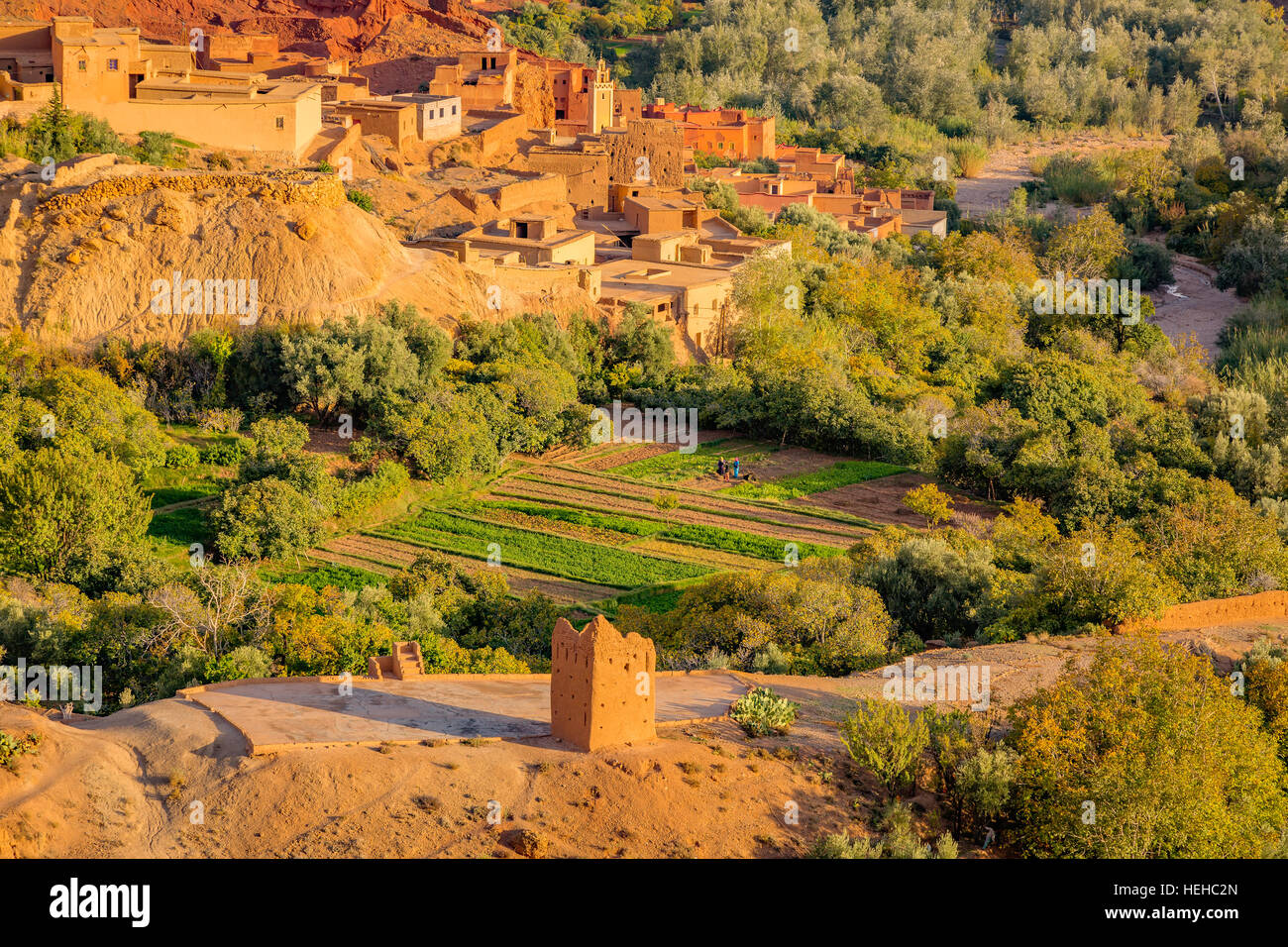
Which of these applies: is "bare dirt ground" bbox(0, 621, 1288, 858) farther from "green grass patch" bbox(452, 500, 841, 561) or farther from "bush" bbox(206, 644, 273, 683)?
"green grass patch" bbox(452, 500, 841, 561)

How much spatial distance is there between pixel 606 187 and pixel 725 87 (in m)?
34.2

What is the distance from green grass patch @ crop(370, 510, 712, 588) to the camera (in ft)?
90.2

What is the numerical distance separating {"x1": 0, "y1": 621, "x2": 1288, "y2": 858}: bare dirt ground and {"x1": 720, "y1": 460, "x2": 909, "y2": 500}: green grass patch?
1474cm

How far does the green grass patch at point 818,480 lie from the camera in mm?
31812

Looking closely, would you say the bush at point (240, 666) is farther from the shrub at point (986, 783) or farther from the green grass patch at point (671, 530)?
the green grass patch at point (671, 530)

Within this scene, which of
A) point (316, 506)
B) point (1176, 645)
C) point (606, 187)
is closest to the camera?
point (1176, 645)

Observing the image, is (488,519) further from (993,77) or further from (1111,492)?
(993,77)

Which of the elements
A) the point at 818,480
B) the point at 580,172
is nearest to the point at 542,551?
the point at 818,480

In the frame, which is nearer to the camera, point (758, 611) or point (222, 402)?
point (758, 611)

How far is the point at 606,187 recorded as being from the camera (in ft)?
158

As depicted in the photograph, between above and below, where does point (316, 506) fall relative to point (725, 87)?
below

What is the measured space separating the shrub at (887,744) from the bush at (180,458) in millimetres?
15903

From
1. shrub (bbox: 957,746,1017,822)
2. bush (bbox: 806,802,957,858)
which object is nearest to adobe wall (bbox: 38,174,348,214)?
shrub (bbox: 957,746,1017,822)

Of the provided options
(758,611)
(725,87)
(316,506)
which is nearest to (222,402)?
(316,506)
